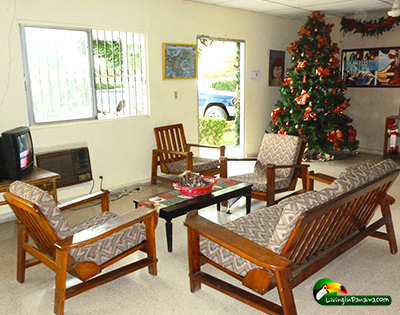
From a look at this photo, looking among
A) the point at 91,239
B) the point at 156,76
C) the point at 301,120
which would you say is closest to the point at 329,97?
the point at 301,120

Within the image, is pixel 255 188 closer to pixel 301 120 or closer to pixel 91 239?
pixel 91 239

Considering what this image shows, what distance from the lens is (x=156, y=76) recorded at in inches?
207

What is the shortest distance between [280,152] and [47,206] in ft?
9.13

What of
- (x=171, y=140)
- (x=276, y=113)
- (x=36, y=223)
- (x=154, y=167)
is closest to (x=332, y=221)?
(x=36, y=223)

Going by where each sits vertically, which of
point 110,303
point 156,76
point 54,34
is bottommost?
point 110,303

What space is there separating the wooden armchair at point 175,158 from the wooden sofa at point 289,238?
2001mm

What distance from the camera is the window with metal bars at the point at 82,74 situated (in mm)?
4188

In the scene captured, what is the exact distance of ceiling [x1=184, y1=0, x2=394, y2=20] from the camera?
5.64 metres

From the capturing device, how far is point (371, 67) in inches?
276

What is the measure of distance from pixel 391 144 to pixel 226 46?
3.81 metres

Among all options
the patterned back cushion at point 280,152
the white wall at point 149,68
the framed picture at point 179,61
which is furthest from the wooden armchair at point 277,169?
the framed picture at point 179,61

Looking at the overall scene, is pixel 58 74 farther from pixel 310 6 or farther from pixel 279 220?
pixel 310 6

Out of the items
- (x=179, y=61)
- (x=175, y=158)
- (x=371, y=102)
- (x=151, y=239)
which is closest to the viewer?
(x=151, y=239)

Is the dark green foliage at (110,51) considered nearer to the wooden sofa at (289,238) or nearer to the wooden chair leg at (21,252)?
the wooden chair leg at (21,252)
